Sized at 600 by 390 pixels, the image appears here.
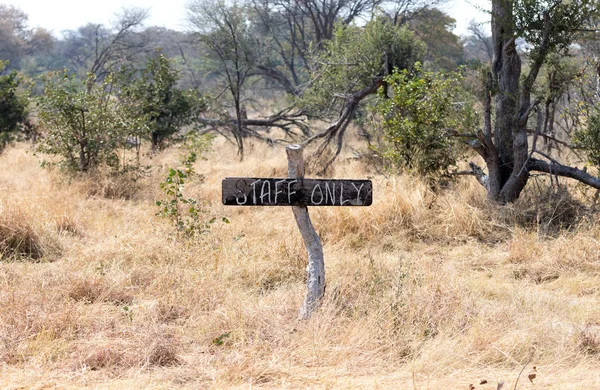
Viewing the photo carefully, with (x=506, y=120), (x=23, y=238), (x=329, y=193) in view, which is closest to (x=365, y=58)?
(x=506, y=120)

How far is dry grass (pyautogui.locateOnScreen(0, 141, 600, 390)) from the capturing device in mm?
3764

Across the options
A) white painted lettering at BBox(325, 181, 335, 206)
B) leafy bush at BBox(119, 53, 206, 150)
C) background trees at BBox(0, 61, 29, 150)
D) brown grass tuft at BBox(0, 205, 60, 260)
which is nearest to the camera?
white painted lettering at BBox(325, 181, 335, 206)

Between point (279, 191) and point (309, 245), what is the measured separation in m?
0.45

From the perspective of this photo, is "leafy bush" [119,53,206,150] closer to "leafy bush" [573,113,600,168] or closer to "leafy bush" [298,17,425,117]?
"leafy bush" [298,17,425,117]

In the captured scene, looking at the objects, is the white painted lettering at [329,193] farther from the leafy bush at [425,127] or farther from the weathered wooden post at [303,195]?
the leafy bush at [425,127]

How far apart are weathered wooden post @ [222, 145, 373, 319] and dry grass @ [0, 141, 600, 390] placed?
0.54ft

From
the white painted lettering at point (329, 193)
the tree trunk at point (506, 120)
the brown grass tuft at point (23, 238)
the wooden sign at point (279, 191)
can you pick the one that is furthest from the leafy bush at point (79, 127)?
the white painted lettering at point (329, 193)

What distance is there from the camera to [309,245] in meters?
4.60

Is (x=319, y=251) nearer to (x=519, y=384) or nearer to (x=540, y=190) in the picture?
(x=519, y=384)

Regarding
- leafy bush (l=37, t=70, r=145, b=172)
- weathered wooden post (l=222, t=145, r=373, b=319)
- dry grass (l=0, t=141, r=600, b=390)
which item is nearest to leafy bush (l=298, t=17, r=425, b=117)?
leafy bush (l=37, t=70, r=145, b=172)

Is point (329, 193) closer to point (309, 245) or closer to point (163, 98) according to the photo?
point (309, 245)

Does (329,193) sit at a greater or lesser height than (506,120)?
lesser

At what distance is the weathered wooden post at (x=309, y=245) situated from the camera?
4.48m

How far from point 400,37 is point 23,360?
9966mm
